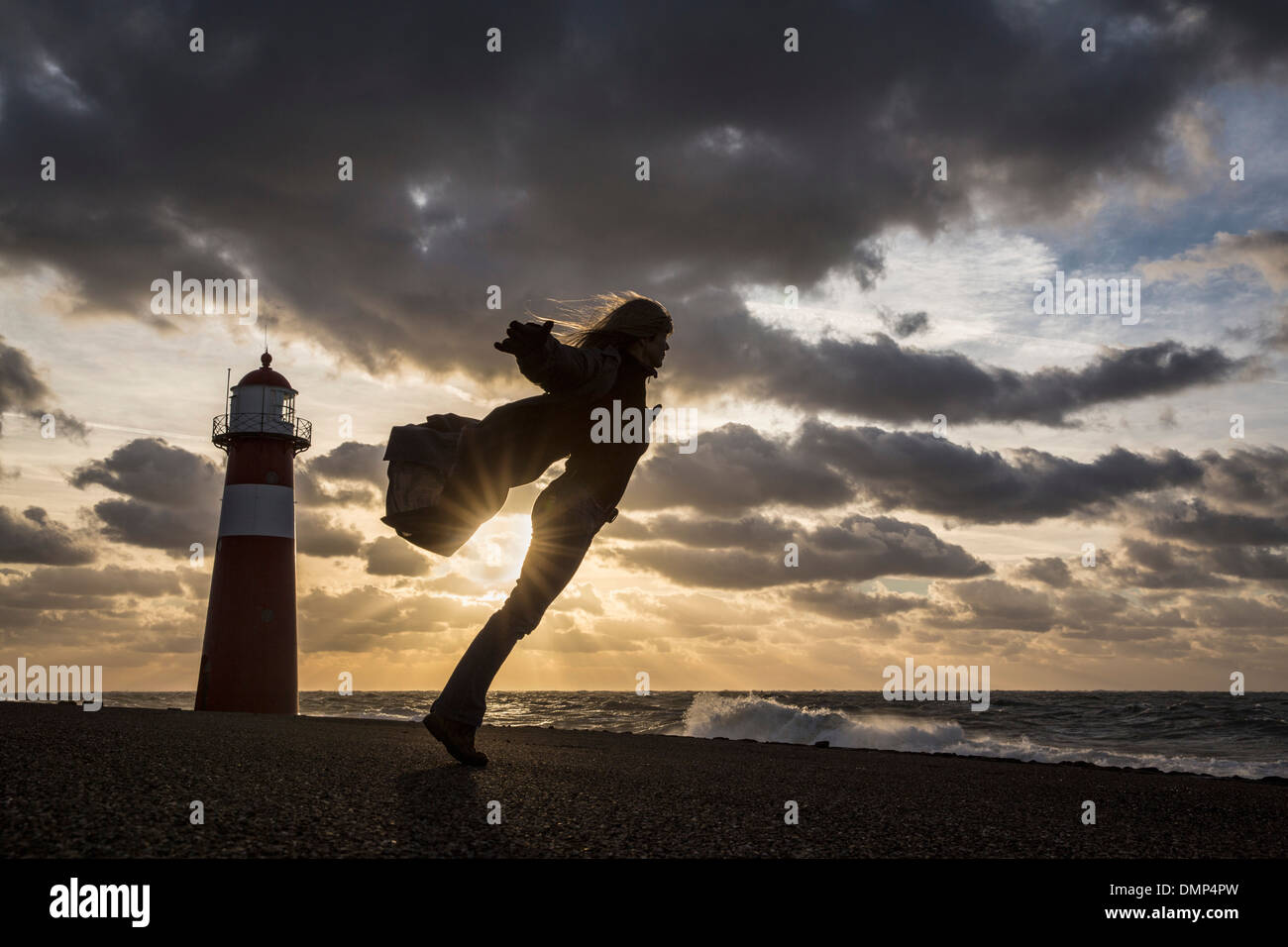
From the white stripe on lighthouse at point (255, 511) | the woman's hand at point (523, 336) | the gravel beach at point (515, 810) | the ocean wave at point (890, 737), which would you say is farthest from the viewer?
the white stripe on lighthouse at point (255, 511)

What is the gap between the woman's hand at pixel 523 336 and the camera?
165 inches

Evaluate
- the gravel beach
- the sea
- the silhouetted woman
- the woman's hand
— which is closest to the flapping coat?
Result: the silhouetted woman

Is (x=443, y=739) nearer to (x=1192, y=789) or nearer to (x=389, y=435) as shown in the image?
(x=389, y=435)

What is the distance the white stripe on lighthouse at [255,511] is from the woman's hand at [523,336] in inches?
652

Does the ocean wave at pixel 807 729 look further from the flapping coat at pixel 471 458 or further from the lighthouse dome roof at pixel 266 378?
the flapping coat at pixel 471 458

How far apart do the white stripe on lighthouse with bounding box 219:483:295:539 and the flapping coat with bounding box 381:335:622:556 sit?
15529 millimetres

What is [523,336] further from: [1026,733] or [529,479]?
[1026,733]

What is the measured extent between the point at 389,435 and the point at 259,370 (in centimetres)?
1777

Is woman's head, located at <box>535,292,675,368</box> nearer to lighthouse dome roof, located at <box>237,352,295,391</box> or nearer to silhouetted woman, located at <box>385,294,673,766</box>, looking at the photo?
silhouetted woman, located at <box>385,294,673,766</box>

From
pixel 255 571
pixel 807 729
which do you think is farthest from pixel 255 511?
pixel 807 729

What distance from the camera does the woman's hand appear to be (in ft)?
13.7

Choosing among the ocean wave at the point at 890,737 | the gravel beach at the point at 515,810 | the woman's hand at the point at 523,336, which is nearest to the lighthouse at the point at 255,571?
the ocean wave at the point at 890,737

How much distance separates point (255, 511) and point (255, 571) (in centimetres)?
134
